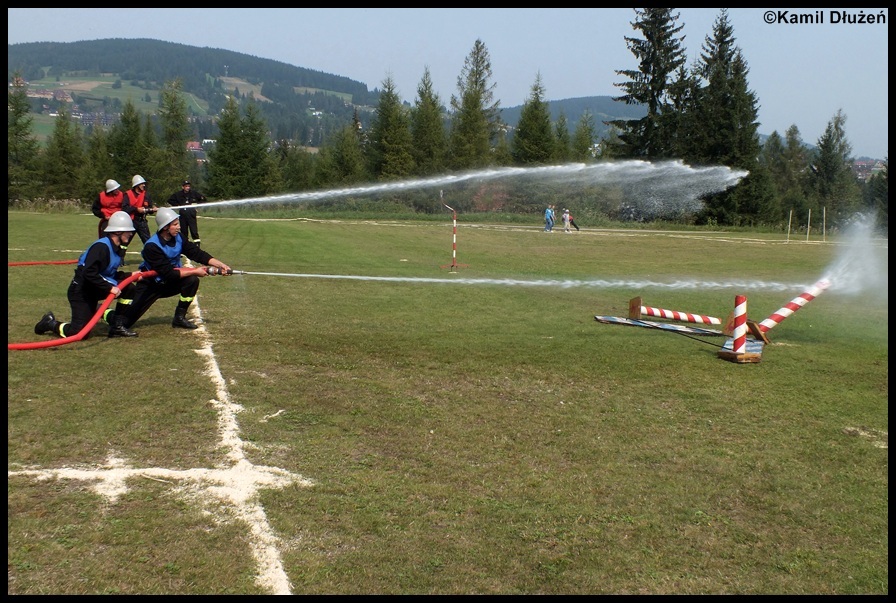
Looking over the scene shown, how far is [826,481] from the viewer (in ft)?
21.6

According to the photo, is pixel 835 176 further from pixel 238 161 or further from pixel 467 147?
pixel 238 161

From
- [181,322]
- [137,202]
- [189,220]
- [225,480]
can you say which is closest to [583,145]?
[189,220]

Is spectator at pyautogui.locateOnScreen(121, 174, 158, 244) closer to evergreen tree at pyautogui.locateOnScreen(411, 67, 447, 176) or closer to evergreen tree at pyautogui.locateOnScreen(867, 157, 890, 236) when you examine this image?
evergreen tree at pyautogui.locateOnScreen(411, 67, 447, 176)

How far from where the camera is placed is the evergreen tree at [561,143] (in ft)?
242

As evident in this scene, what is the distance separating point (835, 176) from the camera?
85.1m

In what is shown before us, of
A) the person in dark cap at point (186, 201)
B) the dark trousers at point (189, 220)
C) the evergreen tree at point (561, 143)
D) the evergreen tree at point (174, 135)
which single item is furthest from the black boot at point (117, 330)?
the evergreen tree at point (561, 143)

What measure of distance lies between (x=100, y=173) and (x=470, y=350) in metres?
67.7

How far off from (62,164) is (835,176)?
260 feet

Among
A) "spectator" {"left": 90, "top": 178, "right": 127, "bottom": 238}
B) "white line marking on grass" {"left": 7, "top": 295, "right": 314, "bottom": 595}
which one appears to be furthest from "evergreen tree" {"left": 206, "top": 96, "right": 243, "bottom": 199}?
"white line marking on grass" {"left": 7, "top": 295, "right": 314, "bottom": 595}

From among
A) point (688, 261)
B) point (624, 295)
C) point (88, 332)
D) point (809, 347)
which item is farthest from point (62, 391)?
point (688, 261)

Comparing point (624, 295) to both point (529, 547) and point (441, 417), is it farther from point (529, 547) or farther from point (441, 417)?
point (529, 547)

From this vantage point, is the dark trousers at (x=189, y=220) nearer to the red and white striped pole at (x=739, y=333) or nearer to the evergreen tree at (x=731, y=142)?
the red and white striped pole at (x=739, y=333)

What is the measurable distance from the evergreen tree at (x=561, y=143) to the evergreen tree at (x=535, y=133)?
2.75 metres

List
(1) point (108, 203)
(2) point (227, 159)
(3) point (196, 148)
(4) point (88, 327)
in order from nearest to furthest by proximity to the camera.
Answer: (4) point (88, 327) < (1) point (108, 203) < (2) point (227, 159) < (3) point (196, 148)
